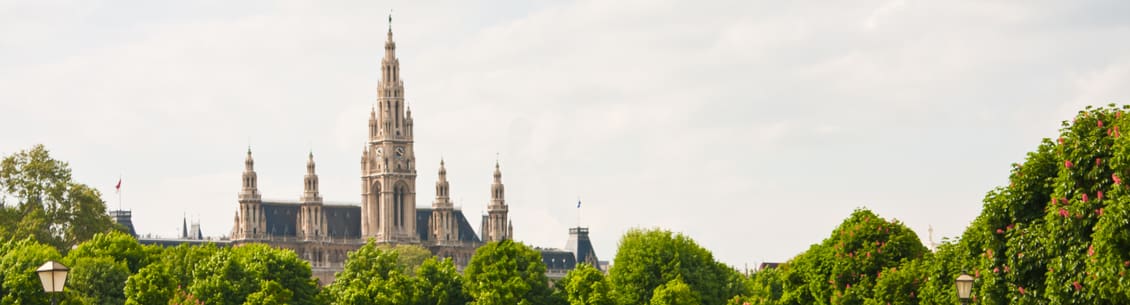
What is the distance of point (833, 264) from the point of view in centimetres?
7175

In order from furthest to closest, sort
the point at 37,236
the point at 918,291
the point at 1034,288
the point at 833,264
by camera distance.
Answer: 1. the point at 37,236
2. the point at 833,264
3. the point at 918,291
4. the point at 1034,288

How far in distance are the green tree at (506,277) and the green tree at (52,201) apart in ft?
91.9

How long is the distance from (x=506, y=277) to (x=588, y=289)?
434cm

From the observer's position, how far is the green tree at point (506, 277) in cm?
10744

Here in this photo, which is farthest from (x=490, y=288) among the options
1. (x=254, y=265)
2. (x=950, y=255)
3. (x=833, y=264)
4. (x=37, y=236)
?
(x=950, y=255)

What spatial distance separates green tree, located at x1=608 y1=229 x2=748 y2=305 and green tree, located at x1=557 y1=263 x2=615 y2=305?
2.73 metres

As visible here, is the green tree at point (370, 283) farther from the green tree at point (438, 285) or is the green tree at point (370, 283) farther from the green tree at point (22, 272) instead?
the green tree at point (22, 272)

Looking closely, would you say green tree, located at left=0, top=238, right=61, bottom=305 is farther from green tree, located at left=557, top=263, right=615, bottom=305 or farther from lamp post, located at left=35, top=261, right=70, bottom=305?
lamp post, located at left=35, top=261, right=70, bottom=305

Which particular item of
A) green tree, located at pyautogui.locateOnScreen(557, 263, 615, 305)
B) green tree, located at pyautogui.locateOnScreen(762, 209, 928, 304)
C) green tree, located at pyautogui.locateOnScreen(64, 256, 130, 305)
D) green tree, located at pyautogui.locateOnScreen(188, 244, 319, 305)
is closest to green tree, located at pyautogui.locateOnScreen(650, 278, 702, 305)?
green tree, located at pyautogui.locateOnScreen(557, 263, 615, 305)

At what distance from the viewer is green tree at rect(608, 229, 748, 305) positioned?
114 metres

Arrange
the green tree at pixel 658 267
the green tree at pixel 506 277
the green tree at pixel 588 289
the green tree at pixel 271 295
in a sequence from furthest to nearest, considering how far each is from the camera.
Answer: the green tree at pixel 658 267
the green tree at pixel 506 277
the green tree at pixel 588 289
the green tree at pixel 271 295

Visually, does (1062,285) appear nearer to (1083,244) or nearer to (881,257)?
(1083,244)

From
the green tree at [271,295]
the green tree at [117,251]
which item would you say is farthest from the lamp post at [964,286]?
the green tree at [117,251]

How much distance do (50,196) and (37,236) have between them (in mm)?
5666
